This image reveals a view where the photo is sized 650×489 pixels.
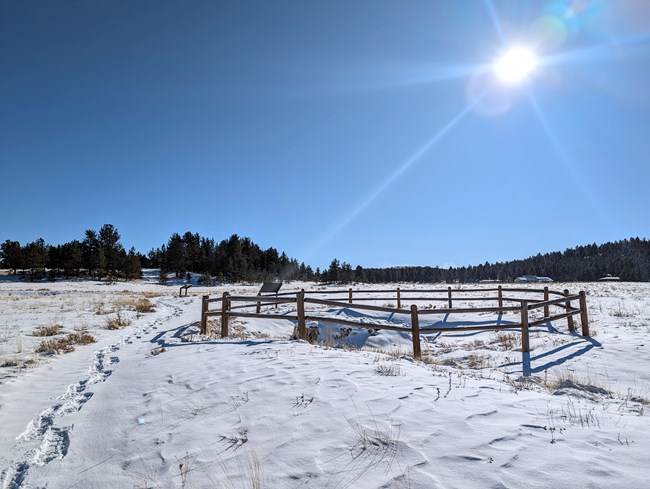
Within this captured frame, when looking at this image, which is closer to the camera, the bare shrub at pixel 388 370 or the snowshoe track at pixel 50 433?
the snowshoe track at pixel 50 433

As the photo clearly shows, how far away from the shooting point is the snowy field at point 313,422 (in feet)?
10.9

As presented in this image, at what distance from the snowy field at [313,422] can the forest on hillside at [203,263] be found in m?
71.8

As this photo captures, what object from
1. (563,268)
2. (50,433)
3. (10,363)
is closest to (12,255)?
(10,363)

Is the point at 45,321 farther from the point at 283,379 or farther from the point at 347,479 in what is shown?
the point at 347,479

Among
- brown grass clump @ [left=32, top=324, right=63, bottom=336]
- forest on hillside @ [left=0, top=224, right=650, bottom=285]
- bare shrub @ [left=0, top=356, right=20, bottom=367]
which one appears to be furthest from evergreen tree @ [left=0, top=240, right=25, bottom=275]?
bare shrub @ [left=0, top=356, right=20, bottom=367]

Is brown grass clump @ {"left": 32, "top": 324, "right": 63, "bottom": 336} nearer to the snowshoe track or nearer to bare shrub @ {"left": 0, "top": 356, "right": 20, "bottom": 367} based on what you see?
bare shrub @ {"left": 0, "top": 356, "right": 20, "bottom": 367}

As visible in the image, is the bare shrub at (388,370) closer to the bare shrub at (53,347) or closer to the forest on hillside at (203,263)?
the bare shrub at (53,347)

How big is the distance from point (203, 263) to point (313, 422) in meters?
94.7

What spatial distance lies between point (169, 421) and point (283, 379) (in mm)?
1917

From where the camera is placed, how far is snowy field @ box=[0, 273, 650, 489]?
332 centimetres

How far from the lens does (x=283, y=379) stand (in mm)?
6137

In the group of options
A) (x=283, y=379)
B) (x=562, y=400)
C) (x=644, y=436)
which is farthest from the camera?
(x=283, y=379)

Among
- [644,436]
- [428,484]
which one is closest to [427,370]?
[644,436]

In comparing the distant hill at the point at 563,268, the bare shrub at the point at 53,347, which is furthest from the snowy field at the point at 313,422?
the distant hill at the point at 563,268
